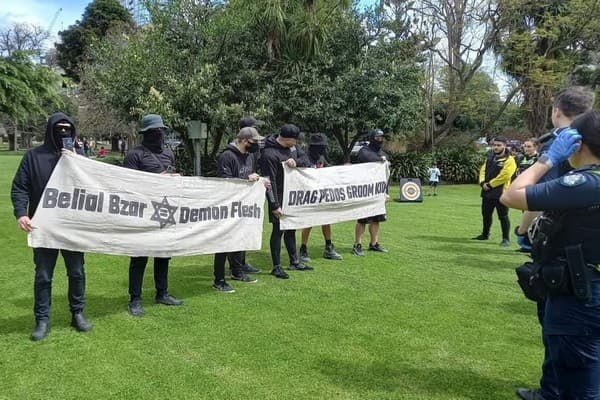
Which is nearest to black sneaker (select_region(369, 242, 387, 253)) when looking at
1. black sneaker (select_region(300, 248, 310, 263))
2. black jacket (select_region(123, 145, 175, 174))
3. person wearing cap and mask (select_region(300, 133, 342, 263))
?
person wearing cap and mask (select_region(300, 133, 342, 263))

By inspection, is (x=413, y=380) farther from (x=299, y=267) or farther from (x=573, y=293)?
(x=299, y=267)

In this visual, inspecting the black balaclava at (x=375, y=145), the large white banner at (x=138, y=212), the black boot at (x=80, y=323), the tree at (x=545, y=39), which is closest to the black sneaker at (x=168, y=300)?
the large white banner at (x=138, y=212)

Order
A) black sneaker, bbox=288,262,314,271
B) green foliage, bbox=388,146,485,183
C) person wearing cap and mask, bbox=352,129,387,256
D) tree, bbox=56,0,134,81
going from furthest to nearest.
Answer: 1. tree, bbox=56,0,134,81
2. green foliage, bbox=388,146,485,183
3. person wearing cap and mask, bbox=352,129,387,256
4. black sneaker, bbox=288,262,314,271

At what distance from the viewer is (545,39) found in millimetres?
25906

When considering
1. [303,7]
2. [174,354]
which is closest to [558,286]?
[174,354]

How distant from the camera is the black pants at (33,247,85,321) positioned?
445 cm

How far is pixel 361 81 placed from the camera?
19781mm

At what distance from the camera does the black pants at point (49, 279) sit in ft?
14.6

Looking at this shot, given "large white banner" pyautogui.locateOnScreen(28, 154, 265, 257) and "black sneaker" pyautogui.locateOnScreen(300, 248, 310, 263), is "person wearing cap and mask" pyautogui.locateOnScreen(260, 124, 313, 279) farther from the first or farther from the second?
"black sneaker" pyautogui.locateOnScreen(300, 248, 310, 263)

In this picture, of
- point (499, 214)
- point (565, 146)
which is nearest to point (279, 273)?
point (565, 146)

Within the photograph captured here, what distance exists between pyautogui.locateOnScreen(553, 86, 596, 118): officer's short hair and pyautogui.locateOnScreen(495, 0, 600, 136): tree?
23473 millimetres

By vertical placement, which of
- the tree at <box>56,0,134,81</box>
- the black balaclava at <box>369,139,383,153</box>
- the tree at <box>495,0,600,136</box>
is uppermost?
the tree at <box>56,0,134,81</box>

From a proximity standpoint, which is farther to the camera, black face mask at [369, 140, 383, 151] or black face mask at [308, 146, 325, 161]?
black face mask at [369, 140, 383, 151]

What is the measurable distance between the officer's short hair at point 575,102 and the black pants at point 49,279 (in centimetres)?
406
